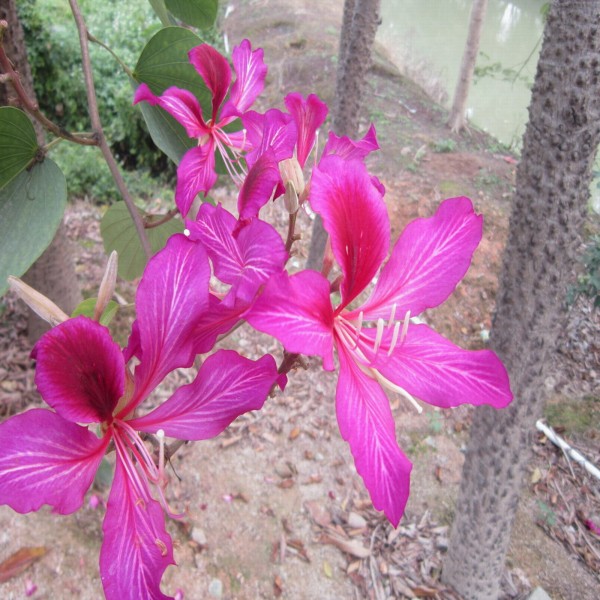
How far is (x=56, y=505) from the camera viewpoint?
0.46 metres

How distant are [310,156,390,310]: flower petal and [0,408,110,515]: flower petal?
27 centimetres

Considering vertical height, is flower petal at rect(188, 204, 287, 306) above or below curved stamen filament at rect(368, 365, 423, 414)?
above

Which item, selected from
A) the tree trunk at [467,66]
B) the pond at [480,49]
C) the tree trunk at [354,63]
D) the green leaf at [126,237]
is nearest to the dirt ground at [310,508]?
the green leaf at [126,237]

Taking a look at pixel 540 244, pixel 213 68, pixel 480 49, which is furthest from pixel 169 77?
pixel 480 49

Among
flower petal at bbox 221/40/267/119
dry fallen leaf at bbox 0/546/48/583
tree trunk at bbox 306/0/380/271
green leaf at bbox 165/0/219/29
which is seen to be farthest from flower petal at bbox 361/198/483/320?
tree trunk at bbox 306/0/380/271

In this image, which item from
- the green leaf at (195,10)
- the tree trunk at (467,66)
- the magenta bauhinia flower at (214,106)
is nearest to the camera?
the magenta bauhinia flower at (214,106)

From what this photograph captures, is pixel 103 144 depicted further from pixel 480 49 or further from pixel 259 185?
pixel 480 49

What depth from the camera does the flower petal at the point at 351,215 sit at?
0.51 meters

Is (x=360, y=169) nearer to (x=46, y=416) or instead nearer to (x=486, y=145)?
(x=46, y=416)

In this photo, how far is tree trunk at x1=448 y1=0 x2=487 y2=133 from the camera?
460 centimetres

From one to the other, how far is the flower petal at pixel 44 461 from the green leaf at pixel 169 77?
1.54ft

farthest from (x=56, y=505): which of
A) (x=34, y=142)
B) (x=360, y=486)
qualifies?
(x=360, y=486)

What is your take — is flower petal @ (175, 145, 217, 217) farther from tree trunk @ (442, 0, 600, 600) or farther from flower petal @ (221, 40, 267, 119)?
tree trunk @ (442, 0, 600, 600)

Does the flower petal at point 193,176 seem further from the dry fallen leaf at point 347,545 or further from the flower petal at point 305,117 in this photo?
the dry fallen leaf at point 347,545
